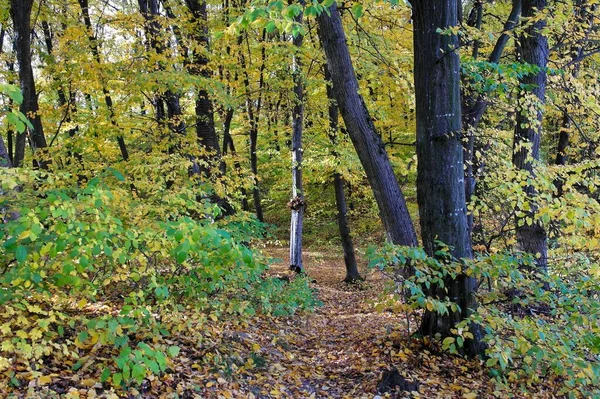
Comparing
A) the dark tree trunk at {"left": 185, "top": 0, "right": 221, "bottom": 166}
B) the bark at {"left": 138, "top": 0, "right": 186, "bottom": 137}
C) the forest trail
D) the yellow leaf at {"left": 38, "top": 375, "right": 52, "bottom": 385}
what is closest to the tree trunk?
the dark tree trunk at {"left": 185, "top": 0, "right": 221, "bottom": 166}

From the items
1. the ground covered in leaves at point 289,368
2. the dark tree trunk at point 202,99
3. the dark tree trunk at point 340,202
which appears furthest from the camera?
the dark tree trunk at point 340,202

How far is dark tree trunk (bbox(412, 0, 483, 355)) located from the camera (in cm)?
443

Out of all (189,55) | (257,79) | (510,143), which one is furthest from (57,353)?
(257,79)

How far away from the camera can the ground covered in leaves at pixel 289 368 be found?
3.25 metres

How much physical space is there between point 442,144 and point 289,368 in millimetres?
3070

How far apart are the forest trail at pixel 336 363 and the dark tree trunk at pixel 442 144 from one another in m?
0.51

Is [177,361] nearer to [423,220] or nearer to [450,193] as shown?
[423,220]

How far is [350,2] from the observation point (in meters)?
6.00

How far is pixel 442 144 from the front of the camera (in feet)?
14.8

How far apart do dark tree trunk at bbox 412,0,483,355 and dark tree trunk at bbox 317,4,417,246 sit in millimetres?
533

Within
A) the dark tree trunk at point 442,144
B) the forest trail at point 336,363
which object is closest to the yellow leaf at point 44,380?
the forest trail at point 336,363

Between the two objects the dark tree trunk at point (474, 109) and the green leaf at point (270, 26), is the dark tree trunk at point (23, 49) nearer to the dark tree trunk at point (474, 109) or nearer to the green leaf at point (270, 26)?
the green leaf at point (270, 26)

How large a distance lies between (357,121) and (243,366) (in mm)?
3128

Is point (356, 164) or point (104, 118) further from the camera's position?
point (356, 164)
